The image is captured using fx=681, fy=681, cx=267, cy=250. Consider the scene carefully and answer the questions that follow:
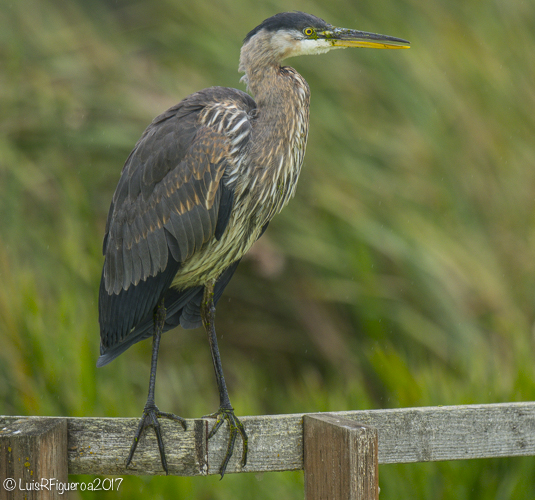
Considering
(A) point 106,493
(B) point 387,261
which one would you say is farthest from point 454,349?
(A) point 106,493

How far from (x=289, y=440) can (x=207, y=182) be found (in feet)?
3.82

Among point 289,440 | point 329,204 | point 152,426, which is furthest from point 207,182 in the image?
point 329,204

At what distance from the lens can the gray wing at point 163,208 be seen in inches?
109

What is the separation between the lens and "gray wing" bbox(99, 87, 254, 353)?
9.09 feet

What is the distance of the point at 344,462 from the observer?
1.77 meters

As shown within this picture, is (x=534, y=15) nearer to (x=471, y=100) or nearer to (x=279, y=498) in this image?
(x=471, y=100)

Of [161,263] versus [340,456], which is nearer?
[340,456]

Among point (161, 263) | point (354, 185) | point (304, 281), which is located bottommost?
point (161, 263)

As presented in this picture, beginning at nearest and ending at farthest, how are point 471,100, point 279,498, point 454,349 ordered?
point 279,498
point 454,349
point 471,100

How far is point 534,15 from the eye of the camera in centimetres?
521

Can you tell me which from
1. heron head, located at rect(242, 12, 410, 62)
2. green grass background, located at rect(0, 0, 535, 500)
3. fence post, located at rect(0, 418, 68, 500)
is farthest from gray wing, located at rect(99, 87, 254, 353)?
fence post, located at rect(0, 418, 68, 500)

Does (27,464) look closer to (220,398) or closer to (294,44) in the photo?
(220,398)

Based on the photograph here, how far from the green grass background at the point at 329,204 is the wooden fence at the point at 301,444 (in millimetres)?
1339

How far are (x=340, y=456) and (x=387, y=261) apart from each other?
112 inches
